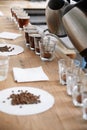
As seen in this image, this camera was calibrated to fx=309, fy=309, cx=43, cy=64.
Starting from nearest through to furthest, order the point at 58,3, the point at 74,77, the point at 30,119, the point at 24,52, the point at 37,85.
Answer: the point at 30,119 < the point at 74,77 < the point at 37,85 < the point at 58,3 < the point at 24,52

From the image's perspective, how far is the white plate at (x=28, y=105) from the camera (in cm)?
128

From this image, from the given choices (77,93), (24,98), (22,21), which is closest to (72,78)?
(77,93)

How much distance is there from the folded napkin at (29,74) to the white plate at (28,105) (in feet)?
0.53

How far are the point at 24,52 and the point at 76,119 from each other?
1011 mm

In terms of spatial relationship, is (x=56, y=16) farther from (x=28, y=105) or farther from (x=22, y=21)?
(x=22, y=21)

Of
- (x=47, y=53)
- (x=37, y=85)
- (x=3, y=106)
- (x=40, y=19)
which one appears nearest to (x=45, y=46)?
(x=47, y=53)

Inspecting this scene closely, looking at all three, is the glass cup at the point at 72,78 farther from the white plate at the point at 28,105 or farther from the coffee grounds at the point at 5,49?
the coffee grounds at the point at 5,49

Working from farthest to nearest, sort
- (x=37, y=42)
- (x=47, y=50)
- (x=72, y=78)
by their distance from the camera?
(x=37, y=42), (x=47, y=50), (x=72, y=78)

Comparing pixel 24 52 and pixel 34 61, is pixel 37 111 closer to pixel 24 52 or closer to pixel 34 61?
pixel 34 61

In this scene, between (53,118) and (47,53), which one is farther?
(47,53)

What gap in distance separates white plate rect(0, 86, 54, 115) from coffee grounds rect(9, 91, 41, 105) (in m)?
0.02

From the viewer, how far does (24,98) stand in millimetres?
1358

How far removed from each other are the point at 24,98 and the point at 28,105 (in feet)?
0.15

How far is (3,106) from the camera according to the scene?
131 cm
